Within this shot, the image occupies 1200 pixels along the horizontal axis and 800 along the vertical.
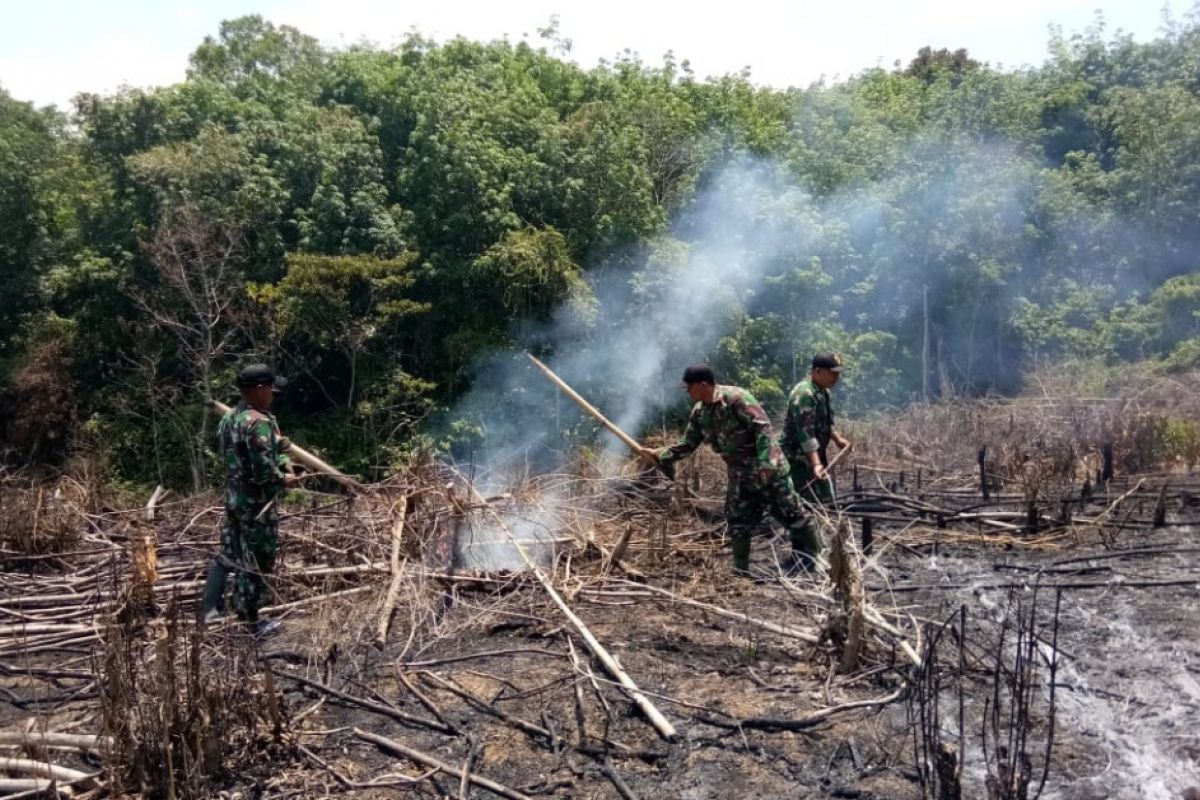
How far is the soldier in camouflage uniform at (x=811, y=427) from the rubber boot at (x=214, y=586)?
3717 mm

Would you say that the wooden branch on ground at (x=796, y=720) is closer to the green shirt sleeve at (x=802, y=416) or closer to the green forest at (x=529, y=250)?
the green shirt sleeve at (x=802, y=416)

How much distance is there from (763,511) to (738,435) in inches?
21.3

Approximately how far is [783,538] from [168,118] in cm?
1699

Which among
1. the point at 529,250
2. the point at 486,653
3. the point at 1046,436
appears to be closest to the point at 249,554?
the point at 486,653

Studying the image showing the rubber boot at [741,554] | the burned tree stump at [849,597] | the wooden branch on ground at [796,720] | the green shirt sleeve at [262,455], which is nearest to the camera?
the wooden branch on ground at [796,720]

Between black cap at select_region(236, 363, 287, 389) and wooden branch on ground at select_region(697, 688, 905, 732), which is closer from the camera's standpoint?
wooden branch on ground at select_region(697, 688, 905, 732)

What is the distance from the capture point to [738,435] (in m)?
6.48

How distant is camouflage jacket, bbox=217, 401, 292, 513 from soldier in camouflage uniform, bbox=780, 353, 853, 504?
130 inches

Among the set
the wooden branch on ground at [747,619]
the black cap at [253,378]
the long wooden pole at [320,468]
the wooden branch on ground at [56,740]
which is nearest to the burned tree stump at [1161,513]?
the wooden branch on ground at [747,619]

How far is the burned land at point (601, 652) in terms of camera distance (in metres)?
3.92

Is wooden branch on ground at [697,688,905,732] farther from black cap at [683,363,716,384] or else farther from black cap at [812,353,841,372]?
black cap at [812,353,841,372]

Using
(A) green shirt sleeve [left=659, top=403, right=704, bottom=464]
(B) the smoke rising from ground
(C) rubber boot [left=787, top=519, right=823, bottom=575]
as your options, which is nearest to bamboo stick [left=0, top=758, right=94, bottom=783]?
(A) green shirt sleeve [left=659, top=403, right=704, bottom=464]

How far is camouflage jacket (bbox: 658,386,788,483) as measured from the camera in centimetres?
641

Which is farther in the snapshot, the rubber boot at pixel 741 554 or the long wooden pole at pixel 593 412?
the long wooden pole at pixel 593 412
